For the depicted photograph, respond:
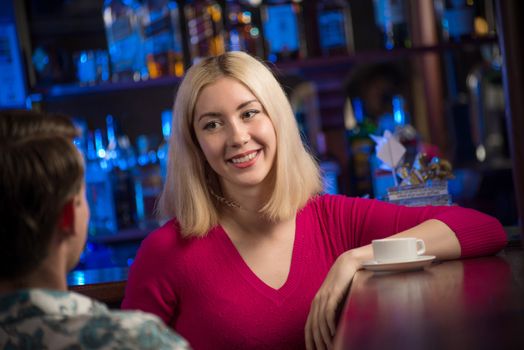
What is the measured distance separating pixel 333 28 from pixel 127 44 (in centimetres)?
108

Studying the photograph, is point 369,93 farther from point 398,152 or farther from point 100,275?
point 100,275

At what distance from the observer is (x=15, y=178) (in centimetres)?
105

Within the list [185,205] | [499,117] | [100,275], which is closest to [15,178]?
[185,205]

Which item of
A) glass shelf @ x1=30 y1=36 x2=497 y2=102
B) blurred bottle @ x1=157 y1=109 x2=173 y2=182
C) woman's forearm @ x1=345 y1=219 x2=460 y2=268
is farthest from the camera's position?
blurred bottle @ x1=157 y1=109 x2=173 y2=182

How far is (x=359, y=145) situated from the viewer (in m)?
4.38

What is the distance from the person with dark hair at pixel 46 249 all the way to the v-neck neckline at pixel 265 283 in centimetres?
104

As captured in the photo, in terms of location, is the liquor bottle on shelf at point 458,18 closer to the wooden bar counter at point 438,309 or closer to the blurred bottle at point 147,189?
the blurred bottle at point 147,189

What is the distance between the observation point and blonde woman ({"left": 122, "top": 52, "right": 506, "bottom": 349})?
2.11m

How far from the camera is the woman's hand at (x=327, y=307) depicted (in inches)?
67.8

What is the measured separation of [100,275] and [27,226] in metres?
1.60

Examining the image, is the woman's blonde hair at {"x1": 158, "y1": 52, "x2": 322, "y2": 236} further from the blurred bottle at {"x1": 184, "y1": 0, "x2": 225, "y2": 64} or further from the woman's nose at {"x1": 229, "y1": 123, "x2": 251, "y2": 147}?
the blurred bottle at {"x1": 184, "y1": 0, "x2": 225, "y2": 64}

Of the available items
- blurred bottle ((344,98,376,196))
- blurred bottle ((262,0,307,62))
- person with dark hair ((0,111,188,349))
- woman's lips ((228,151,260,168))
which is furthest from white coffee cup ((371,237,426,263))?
blurred bottle ((262,0,307,62))

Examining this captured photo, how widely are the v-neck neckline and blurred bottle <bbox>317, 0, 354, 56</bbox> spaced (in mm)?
2259

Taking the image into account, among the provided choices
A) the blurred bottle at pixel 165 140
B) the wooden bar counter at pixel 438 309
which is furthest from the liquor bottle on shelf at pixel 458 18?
the wooden bar counter at pixel 438 309
